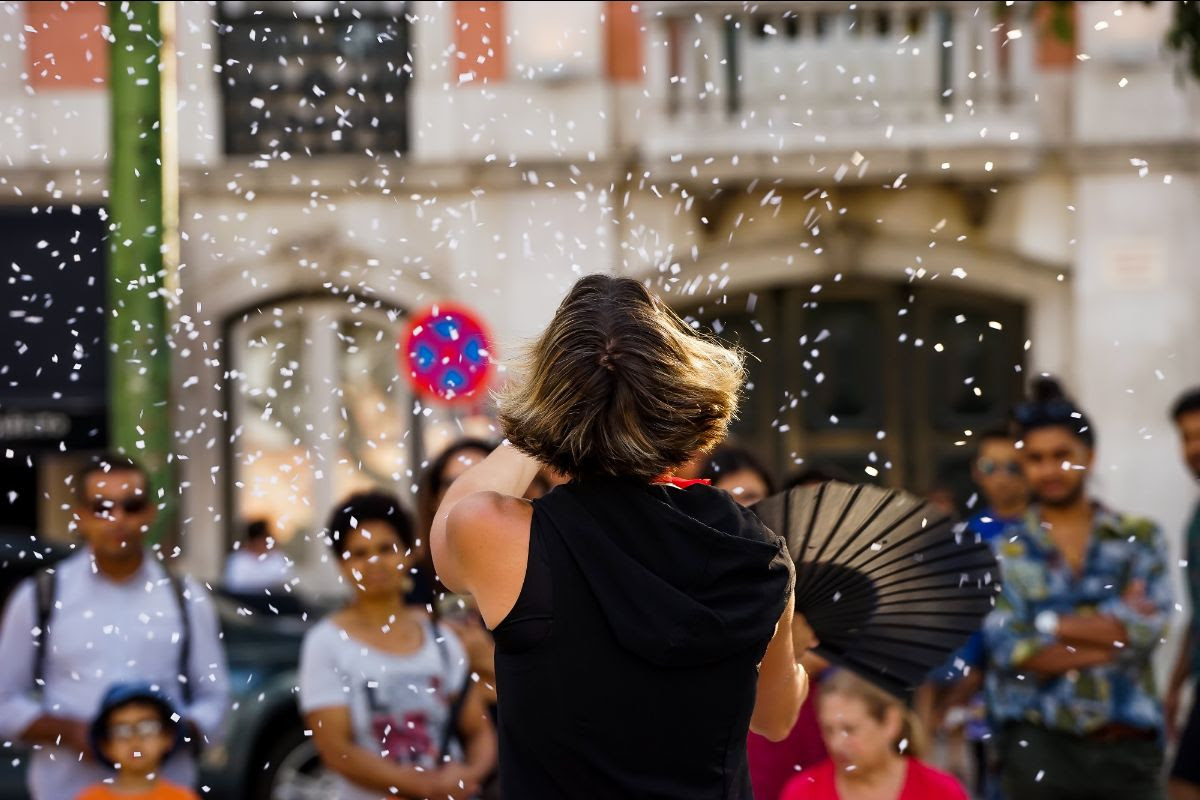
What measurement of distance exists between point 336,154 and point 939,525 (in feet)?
34.4

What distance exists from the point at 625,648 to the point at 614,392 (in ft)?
1.14

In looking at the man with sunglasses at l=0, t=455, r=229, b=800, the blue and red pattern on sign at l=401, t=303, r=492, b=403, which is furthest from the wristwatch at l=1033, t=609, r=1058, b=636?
the blue and red pattern on sign at l=401, t=303, r=492, b=403

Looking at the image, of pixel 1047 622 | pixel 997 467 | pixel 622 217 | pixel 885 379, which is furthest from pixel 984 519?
pixel 622 217

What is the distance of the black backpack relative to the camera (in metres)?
5.23

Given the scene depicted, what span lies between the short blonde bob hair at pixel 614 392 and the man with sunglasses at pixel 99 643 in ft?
9.43

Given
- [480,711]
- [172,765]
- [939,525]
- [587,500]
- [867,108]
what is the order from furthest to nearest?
1. [867,108]
2. [172,765]
3. [480,711]
4. [939,525]
5. [587,500]

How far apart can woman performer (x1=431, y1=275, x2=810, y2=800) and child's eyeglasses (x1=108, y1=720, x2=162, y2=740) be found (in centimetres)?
271

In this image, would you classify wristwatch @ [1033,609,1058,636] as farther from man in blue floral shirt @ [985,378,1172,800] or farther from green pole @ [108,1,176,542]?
green pole @ [108,1,176,542]

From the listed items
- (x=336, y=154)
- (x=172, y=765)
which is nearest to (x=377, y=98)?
(x=336, y=154)

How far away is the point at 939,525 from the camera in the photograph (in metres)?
3.54

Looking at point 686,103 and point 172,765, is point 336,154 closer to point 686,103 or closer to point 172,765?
point 686,103

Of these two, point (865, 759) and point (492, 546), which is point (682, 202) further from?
point (492, 546)

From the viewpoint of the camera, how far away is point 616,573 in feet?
8.55

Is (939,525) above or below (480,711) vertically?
above
